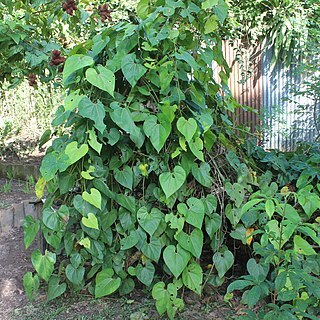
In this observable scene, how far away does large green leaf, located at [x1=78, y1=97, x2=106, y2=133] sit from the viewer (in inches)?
75.5

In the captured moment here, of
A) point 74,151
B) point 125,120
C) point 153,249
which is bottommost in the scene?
point 153,249

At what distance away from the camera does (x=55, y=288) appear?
2.28 meters

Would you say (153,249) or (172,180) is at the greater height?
(172,180)

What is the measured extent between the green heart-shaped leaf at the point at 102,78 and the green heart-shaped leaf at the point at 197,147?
458 millimetres

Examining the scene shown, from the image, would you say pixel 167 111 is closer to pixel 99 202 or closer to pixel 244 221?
pixel 99 202

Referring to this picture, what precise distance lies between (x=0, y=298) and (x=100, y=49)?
147cm

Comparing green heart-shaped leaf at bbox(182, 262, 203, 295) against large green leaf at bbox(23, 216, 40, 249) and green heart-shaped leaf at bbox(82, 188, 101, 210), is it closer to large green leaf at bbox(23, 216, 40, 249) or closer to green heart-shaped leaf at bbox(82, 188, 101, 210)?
green heart-shaped leaf at bbox(82, 188, 101, 210)

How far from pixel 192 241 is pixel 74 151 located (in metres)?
0.70

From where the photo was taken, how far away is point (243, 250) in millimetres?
2559

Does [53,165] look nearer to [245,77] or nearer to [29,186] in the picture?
[29,186]

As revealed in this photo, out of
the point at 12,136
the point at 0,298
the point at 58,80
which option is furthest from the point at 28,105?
the point at 0,298

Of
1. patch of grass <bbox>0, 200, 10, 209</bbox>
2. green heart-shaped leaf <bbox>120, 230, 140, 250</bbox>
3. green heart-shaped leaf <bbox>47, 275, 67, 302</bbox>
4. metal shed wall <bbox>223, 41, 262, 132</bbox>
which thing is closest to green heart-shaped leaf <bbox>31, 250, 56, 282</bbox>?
green heart-shaped leaf <bbox>47, 275, 67, 302</bbox>

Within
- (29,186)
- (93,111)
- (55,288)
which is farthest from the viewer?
(29,186)

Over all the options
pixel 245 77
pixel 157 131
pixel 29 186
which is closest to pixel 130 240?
pixel 157 131
